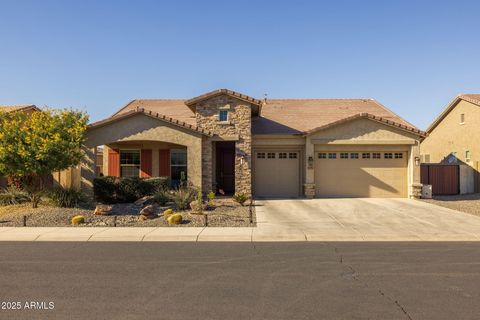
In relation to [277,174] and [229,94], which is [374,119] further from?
[229,94]

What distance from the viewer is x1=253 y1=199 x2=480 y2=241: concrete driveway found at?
33.2 ft

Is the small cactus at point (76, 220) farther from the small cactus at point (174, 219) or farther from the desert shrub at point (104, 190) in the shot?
the desert shrub at point (104, 190)

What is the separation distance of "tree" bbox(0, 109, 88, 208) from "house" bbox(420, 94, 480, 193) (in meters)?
23.3

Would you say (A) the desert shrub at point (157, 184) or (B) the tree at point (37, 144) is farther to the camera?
(A) the desert shrub at point (157, 184)

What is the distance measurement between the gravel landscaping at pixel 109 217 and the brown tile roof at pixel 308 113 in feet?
25.2

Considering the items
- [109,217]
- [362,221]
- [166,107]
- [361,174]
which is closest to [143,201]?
[109,217]

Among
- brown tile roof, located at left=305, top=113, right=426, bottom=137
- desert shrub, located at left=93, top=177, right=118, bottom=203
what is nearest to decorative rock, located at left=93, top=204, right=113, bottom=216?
desert shrub, located at left=93, top=177, right=118, bottom=203

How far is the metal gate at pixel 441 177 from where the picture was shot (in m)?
22.2
